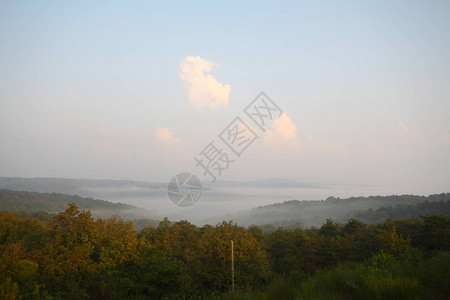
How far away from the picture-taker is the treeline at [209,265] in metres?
9.03

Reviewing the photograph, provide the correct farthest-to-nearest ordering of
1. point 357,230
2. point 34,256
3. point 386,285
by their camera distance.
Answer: point 357,230
point 34,256
point 386,285

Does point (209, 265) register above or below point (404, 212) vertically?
above

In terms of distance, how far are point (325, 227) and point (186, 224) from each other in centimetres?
3135

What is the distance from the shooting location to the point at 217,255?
27.8 meters

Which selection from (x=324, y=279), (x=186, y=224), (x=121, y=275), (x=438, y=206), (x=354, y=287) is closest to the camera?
(x=354, y=287)

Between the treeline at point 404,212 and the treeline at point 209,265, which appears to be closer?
the treeline at point 209,265

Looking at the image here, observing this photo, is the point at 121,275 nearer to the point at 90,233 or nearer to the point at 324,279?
the point at 90,233

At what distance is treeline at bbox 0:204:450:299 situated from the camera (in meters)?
9.03

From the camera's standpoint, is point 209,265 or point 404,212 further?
point 404,212

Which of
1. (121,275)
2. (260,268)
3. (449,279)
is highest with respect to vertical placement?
(449,279)

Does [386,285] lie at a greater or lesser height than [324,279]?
greater

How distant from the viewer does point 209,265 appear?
27438 millimetres

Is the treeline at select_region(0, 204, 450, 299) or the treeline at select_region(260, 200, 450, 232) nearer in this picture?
the treeline at select_region(0, 204, 450, 299)

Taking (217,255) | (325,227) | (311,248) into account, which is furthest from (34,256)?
(325,227)
